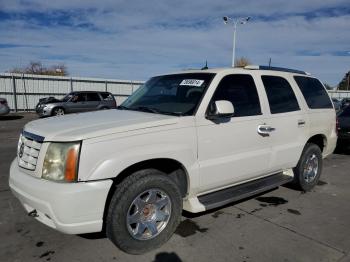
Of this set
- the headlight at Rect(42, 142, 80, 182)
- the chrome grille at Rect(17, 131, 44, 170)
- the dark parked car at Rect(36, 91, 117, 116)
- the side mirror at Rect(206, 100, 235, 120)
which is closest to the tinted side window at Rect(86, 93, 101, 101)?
the dark parked car at Rect(36, 91, 117, 116)

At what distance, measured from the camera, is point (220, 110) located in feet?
11.8

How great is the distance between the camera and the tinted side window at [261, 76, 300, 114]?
15.4ft

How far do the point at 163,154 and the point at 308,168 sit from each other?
321cm

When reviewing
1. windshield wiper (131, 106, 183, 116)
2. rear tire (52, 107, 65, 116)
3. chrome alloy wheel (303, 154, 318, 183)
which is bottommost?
rear tire (52, 107, 65, 116)

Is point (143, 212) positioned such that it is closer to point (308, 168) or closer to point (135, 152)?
point (135, 152)

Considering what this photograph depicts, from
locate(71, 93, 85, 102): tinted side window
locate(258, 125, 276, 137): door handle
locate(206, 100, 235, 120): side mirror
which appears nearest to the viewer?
locate(206, 100, 235, 120): side mirror

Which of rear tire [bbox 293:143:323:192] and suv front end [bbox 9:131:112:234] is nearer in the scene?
suv front end [bbox 9:131:112:234]

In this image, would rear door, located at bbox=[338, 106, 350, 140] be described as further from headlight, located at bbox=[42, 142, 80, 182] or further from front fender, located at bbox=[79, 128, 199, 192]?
headlight, located at bbox=[42, 142, 80, 182]

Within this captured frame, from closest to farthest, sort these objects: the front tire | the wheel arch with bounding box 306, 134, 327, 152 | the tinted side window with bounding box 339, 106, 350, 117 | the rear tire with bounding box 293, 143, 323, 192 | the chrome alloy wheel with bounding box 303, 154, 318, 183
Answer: the front tire
the rear tire with bounding box 293, 143, 323, 192
the chrome alloy wheel with bounding box 303, 154, 318, 183
the wheel arch with bounding box 306, 134, 327, 152
the tinted side window with bounding box 339, 106, 350, 117

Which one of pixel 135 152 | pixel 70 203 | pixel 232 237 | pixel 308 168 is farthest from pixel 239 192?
pixel 70 203

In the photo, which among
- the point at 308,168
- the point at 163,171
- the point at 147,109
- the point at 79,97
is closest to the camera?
the point at 163,171

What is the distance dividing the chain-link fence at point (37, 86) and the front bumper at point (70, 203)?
22.5 meters

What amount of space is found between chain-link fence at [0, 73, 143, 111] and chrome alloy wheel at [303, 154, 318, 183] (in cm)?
2231

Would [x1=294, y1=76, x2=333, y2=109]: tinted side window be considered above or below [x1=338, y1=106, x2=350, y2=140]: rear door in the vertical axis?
above
